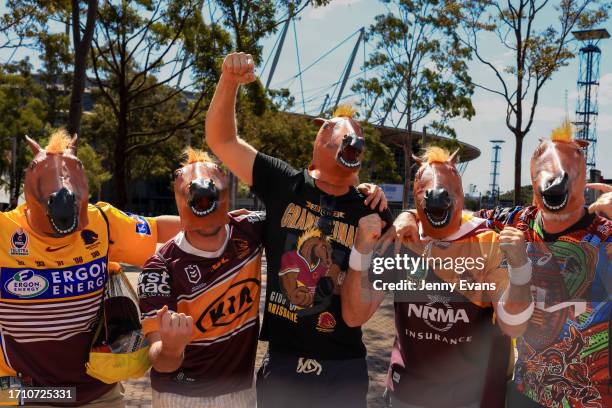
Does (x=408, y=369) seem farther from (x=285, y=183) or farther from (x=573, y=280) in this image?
(x=285, y=183)

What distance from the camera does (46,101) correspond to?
28.3m

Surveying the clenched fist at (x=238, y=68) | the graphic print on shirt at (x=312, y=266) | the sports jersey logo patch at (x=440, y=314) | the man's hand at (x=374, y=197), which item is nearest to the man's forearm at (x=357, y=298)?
the graphic print on shirt at (x=312, y=266)

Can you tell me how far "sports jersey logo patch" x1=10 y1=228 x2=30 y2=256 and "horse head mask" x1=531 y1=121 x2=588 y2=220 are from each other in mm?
2752

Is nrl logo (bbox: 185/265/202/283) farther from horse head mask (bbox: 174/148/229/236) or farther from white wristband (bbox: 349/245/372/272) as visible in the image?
white wristband (bbox: 349/245/372/272)

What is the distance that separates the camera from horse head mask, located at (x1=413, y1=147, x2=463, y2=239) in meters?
3.01

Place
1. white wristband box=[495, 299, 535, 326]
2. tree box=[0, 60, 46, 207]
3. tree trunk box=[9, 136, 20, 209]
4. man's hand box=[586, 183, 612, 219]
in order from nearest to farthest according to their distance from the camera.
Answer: white wristband box=[495, 299, 535, 326] < man's hand box=[586, 183, 612, 219] < tree box=[0, 60, 46, 207] < tree trunk box=[9, 136, 20, 209]

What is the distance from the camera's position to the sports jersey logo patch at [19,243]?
10.1 ft

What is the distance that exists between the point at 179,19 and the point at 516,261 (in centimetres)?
1356

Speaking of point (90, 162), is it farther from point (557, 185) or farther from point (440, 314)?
point (557, 185)

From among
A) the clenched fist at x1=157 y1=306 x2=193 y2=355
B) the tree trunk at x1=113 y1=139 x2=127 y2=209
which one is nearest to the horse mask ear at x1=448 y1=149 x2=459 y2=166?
the clenched fist at x1=157 y1=306 x2=193 y2=355

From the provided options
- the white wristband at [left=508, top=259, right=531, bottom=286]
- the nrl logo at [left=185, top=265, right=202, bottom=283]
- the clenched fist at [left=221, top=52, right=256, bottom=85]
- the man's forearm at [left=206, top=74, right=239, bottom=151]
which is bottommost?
the nrl logo at [left=185, top=265, right=202, bottom=283]

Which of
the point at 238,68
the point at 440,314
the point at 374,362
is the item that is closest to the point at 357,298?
the point at 440,314

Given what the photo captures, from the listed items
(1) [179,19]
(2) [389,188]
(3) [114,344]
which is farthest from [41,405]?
(2) [389,188]

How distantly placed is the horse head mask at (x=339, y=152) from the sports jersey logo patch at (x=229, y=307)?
75 cm
